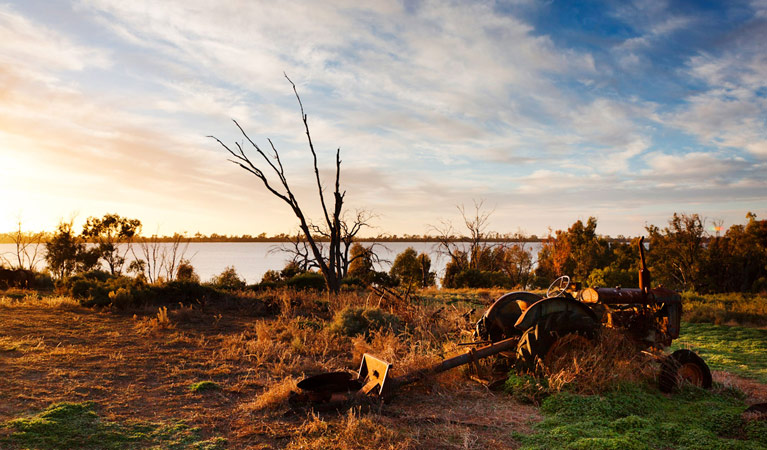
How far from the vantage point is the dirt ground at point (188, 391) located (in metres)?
5.11

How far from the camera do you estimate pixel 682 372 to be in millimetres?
6836

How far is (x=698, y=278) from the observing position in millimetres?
24016

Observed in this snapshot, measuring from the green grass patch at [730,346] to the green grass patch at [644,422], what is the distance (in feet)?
10.3

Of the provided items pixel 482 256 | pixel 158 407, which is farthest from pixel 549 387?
pixel 482 256

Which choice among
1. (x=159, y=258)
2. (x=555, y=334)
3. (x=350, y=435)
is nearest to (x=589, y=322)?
(x=555, y=334)

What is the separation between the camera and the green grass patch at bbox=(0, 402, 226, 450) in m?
4.63

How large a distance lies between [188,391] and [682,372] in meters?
6.95

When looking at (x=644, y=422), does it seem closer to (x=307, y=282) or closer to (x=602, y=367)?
(x=602, y=367)

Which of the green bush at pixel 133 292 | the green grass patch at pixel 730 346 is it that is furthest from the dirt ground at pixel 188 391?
the green grass patch at pixel 730 346

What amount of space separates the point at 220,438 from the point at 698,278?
25878 mm

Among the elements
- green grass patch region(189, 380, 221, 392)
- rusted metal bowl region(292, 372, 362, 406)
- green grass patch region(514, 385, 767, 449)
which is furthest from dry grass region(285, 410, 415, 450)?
green grass patch region(189, 380, 221, 392)

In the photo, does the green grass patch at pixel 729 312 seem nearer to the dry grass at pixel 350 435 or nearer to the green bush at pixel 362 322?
the green bush at pixel 362 322

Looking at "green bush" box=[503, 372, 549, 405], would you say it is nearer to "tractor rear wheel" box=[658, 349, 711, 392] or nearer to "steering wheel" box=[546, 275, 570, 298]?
"steering wheel" box=[546, 275, 570, 298]

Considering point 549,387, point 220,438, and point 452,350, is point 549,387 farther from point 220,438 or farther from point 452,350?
point 220,438
